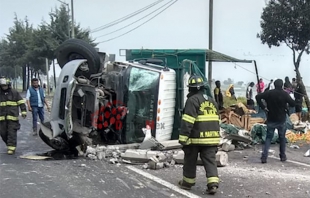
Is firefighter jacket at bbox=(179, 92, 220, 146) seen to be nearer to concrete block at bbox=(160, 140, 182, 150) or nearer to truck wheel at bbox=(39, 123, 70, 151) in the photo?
Result: concrete block at bbox=(160, 140, 182, 150)

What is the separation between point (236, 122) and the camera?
41.1ft

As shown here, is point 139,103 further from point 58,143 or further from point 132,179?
point 132,179

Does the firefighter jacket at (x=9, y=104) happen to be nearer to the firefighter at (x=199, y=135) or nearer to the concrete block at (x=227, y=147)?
the concrete block at (x=227, y=147)

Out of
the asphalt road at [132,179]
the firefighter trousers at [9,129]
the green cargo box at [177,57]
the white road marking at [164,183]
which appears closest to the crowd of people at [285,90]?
the green cargo box at [177,57]

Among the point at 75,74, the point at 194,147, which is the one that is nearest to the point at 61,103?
the point at 75,74

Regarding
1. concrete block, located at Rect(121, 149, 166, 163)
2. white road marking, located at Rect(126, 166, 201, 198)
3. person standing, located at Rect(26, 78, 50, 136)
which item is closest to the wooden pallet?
concrete block, located at Rect(121, 149, 166, 163)

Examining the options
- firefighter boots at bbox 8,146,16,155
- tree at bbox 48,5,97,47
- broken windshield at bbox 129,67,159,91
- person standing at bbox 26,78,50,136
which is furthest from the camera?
tree at bbox 48,5,97,47

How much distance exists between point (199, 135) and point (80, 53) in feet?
15.6

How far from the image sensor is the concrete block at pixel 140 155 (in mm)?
8180

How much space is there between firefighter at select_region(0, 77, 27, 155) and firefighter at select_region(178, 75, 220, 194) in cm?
427

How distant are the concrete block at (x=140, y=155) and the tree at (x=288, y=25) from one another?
1405cm

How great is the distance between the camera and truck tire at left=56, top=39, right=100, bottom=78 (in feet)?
32.4

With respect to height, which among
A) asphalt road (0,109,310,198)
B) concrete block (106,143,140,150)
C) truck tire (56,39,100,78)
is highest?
truck tire (56,39,100,78)

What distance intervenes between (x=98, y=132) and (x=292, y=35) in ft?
47.5
